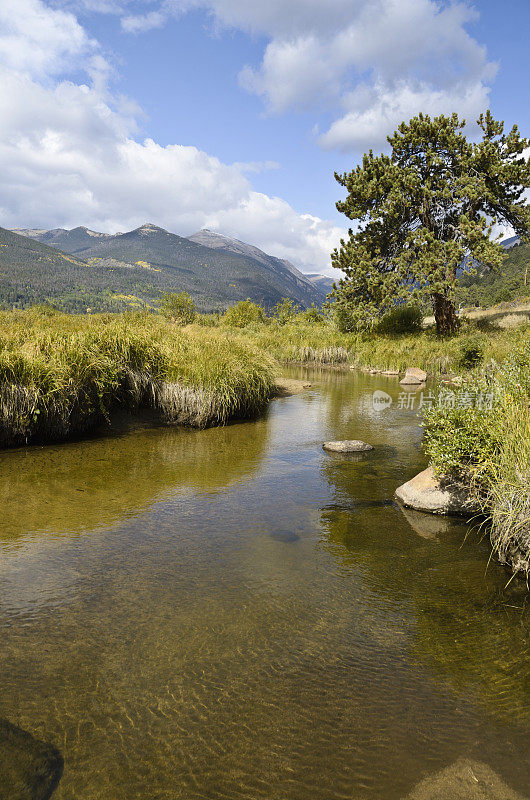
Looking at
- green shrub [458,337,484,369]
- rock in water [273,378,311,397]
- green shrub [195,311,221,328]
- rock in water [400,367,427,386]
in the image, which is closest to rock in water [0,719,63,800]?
rock in water [273,378,311,397]

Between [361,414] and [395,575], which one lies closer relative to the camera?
[395,575]

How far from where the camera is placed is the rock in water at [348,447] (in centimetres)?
1273

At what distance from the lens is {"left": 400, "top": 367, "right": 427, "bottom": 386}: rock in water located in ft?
92.8

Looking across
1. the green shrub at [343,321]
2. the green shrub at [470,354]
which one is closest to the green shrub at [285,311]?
the green shrub at [343,321]

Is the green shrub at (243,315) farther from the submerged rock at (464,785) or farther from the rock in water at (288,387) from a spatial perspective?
the submerged rock at (464,785)

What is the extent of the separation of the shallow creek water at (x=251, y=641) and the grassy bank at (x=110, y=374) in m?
2.52

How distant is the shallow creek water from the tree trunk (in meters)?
33.6

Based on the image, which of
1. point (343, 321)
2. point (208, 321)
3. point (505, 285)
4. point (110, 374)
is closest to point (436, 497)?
point (110, 374)

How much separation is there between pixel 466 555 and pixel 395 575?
1480 mm

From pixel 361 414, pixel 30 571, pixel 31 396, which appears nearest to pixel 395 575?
pixel 30 571

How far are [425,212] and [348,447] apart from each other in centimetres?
3232

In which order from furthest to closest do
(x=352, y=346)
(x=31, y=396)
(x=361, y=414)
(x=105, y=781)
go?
(x=352, y=346) < (x=361, y=414) < (x=31, y=396) < (x=105, y=781)

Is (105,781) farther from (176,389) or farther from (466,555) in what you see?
(176,389)

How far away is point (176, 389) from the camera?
48.4 feet
